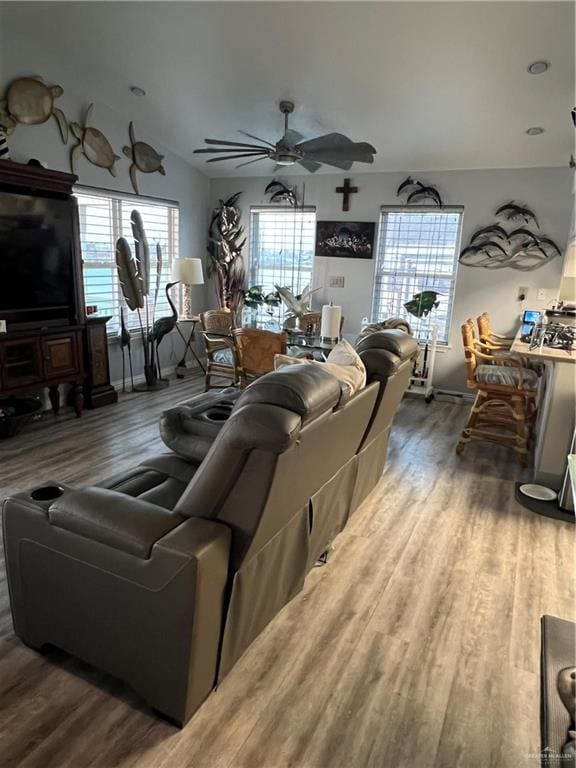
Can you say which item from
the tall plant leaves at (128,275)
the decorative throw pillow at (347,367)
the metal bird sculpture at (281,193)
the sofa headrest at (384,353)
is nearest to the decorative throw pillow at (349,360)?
the decorative throw pillow at (347,367)

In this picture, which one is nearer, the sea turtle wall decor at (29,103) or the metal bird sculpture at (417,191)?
the sea turtle wall decor at (29,103)

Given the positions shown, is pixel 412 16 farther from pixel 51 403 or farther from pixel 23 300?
pixel 51 403

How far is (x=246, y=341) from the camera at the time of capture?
4348 millimetres

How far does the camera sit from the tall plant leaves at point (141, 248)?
494 cm

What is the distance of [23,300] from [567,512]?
169 inches

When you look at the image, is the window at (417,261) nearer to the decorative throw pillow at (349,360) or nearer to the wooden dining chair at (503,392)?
the wooden dining chair at (503,392)

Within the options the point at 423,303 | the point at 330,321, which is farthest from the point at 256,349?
the point at 423,303

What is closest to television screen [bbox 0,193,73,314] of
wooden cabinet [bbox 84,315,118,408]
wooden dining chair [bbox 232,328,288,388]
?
wooden cabinet [bbox 84,315,118,408]

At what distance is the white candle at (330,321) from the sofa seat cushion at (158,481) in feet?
7.25

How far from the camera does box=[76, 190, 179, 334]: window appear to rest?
474cm

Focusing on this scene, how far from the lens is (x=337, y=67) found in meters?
3.61

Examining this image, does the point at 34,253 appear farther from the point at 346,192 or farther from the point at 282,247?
the point at 346,192

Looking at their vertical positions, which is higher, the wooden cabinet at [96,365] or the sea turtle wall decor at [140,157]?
the sea turtle wall decor at [140,157]

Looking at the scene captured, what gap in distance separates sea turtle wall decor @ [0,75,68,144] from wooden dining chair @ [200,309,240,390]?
2.28 meters
